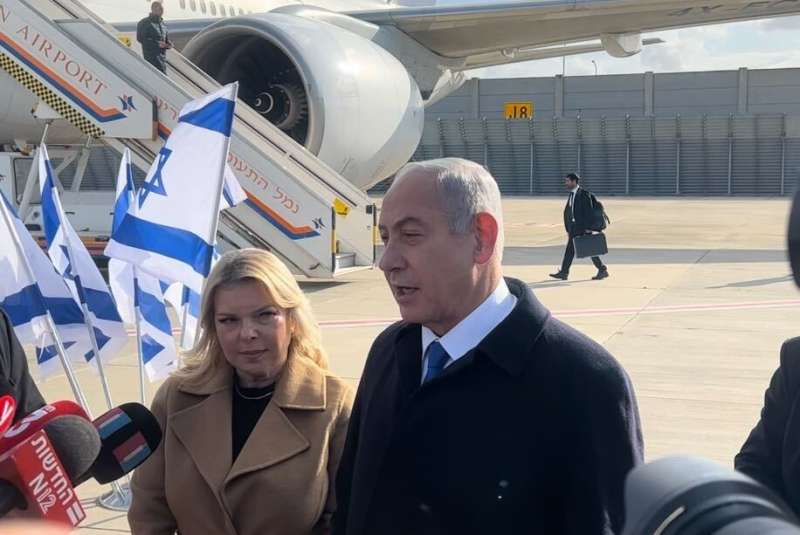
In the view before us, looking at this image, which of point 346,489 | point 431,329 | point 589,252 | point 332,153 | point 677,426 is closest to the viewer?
point 431,329

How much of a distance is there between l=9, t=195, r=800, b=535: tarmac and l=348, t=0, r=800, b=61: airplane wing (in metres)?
3.26

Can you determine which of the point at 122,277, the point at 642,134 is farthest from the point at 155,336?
the point at 642,134

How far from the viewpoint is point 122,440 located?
215 centimetres

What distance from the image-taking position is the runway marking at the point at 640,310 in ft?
30.3

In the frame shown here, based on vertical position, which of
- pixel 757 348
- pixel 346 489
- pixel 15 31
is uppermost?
pixel 15 31

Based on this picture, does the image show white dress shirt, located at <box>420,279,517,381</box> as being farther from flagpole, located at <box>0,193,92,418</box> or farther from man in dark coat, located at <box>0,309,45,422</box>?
flagpole, located at <box>0,193,92,418</box>

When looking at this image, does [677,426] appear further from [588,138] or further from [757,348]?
[588,138]

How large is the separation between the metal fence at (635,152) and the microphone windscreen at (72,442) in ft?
114

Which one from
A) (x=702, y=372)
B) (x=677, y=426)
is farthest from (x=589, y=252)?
(x=677, y=426)

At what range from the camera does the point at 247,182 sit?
10.4m

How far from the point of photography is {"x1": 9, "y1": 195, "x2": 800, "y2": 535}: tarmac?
5957 mm

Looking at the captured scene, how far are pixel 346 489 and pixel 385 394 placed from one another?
31 centimetres

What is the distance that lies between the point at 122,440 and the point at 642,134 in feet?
121

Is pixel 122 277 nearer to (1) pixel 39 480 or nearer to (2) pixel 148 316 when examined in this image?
(2) pixel 148 316
